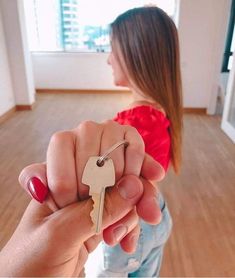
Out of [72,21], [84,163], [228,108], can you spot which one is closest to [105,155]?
[84,163]

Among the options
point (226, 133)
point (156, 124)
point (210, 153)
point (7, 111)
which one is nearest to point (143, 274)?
point (156, 124)

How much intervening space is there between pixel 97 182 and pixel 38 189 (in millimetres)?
95

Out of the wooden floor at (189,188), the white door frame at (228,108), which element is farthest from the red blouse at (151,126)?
the white door frame at (228,108)

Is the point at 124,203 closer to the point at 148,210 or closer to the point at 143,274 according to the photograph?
the point at 148,210

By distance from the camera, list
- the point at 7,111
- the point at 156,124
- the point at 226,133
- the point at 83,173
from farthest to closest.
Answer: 1. the point at 7,111
2. the point at 226,133
3. the point at 156,124
4. the point at 83,173

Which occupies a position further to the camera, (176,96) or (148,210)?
(176,96)

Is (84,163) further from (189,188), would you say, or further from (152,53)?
(189,188)

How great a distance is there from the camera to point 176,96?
0.96m

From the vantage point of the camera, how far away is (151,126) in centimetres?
80

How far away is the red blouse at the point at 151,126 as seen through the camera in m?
0.79

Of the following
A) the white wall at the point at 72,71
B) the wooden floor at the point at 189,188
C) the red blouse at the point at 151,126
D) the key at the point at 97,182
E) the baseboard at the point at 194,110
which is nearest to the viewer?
the key at the point at 97,182

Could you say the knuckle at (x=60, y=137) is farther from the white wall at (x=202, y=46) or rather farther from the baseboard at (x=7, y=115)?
the white wall at (x=202, y=46)

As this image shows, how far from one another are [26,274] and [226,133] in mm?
3556

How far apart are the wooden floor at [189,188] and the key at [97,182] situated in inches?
52.9
